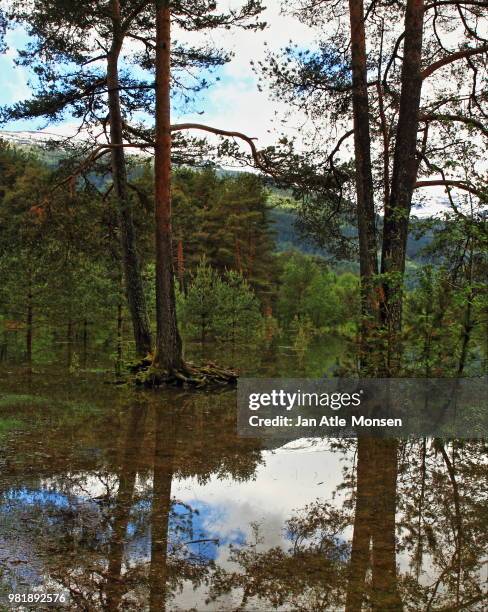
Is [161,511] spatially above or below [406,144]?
below

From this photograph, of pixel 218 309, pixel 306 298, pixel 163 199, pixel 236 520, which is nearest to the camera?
pixel 236 520

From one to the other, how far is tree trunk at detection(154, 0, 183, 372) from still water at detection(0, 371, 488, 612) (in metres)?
4.65

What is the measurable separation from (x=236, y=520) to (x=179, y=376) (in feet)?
28.2

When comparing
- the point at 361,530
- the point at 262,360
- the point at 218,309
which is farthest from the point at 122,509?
the point at 218,309

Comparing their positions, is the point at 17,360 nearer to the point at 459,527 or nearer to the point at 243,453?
the point at 243,453

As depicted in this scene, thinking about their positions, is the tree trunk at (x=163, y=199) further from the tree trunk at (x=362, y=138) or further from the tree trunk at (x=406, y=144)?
the tree trunk at (x=406, y=144)

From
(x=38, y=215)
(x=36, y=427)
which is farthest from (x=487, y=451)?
(x=38, y=215)

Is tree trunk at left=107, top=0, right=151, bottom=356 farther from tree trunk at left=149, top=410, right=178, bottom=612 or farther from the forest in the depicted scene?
Result: tree trunk at left=149, top=410, right=178, bottom=612

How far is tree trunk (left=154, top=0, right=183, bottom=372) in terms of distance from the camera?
540 inches

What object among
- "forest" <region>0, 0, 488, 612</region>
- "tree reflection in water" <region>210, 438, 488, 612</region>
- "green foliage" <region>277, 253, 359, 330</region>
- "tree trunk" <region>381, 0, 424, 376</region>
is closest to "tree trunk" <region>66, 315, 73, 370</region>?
"forest" <region>0, 0, 488, 612</region>

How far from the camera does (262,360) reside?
2202cm

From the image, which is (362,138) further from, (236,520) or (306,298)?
(306,298)

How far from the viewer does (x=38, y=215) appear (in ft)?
45.1

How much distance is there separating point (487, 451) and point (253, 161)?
27.0 feet
